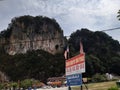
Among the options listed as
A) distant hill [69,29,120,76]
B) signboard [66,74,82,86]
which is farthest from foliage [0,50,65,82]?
signboard [66,74,82,86]

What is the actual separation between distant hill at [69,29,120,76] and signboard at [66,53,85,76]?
241 ft

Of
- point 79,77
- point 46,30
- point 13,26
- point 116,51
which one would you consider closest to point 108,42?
point 116,51

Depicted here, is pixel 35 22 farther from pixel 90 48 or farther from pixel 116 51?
pixel 116 51

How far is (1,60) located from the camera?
11325 cm

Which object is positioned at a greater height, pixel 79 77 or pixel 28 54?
pixel 28 54

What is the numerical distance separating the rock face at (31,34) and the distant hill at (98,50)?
20.0 feet

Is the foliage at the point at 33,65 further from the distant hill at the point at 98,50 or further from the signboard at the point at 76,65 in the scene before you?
the signboard at the point at 76,65

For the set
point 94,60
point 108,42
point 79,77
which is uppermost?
point 108,42

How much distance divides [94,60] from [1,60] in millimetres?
34109

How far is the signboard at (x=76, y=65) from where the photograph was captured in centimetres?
1448

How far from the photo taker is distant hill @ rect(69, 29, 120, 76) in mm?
93812

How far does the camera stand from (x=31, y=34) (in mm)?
118562

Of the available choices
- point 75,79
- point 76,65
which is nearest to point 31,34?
point 75,79

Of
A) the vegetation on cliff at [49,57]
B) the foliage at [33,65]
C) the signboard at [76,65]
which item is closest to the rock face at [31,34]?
the vegetation on cliff at [49,57]
